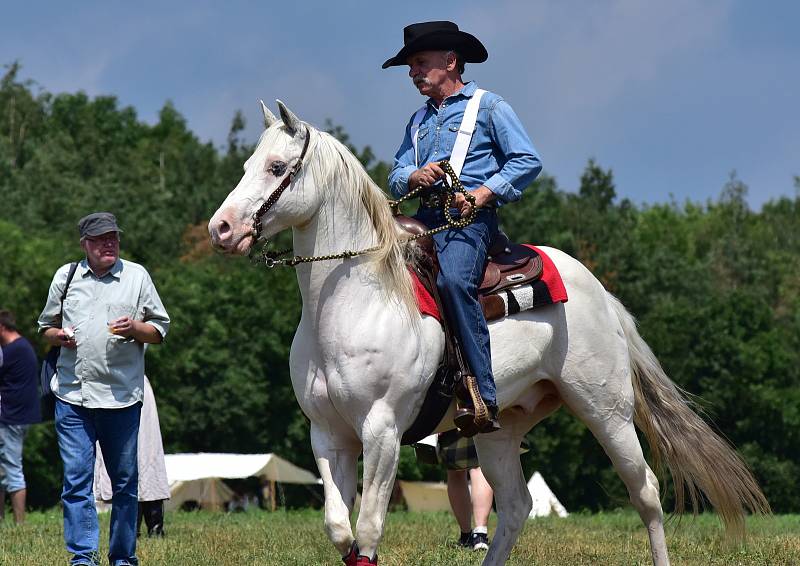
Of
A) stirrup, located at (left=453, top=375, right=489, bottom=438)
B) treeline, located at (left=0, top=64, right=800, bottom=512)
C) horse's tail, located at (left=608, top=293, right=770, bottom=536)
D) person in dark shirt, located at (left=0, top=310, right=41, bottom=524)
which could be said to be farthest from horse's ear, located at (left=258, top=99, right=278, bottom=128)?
treeline, located at (left=0, top=64, right=800, bottom=512)

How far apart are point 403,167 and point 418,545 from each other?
4075 millimetres

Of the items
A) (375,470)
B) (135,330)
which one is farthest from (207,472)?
(375,470)

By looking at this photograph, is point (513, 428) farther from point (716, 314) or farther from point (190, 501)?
point (716, 314)

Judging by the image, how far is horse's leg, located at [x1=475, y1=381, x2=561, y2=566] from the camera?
820cm

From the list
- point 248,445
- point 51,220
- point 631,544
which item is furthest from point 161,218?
point 631,544

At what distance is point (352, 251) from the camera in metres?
7.08

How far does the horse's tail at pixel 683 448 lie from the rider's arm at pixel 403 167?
1910 mm

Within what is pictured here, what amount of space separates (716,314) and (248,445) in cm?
1980

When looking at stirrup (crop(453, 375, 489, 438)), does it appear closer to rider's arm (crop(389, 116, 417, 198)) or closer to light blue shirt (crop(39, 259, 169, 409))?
rider's arm (crop(389, 116, 417, 198))

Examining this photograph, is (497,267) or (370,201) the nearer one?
(370,201)

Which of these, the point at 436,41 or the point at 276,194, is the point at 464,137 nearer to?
the point at 436,41

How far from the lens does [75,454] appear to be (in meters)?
8.15

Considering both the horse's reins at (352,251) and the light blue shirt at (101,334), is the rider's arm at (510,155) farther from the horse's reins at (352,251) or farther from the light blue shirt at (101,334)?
the light blue shirt at (101,334)

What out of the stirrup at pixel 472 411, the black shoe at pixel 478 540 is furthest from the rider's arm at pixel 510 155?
the black shoe at pixel 478 540
